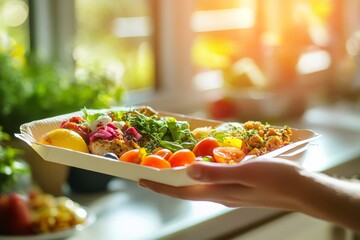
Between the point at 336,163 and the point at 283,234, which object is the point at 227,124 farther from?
the point at 336,163

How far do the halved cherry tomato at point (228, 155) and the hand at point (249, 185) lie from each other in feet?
0.13

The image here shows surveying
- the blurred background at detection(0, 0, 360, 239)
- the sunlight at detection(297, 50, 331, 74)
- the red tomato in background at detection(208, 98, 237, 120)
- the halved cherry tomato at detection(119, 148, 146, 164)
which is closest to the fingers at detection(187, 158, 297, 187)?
the halved cherry tomato at detection(119, 148, 146, 164)

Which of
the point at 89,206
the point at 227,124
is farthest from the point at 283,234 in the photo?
the point at 227,124

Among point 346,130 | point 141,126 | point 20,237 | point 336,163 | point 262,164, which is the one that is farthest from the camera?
Result: point 346,130

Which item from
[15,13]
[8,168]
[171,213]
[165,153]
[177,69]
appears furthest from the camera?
[177,69]

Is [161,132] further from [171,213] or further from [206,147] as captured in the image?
[171,213]

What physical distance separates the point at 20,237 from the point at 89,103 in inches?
15.9

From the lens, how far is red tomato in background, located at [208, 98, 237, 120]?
7.86 feet

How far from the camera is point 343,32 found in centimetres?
275

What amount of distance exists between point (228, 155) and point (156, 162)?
11cm

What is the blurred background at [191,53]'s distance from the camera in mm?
1907

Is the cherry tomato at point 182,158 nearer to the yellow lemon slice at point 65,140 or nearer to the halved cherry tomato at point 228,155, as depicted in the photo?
the halved cherry tomato at point 228,155

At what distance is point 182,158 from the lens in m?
0.98

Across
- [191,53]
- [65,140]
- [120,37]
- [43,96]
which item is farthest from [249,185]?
[191,53]
